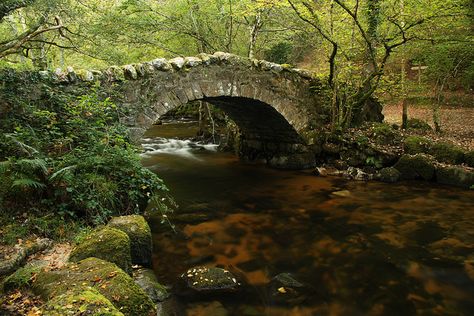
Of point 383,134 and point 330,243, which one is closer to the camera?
point 330,243

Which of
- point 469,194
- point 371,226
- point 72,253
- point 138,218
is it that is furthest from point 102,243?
point 469,194

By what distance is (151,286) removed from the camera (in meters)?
4.00

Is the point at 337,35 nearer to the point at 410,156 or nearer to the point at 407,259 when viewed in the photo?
the point at 410,156

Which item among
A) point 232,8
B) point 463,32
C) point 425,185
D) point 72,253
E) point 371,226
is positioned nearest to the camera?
point 72,253

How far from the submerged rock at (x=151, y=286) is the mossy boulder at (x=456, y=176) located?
709 cm

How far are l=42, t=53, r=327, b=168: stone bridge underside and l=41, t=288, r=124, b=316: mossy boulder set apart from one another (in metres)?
4.64

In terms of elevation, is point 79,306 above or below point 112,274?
above

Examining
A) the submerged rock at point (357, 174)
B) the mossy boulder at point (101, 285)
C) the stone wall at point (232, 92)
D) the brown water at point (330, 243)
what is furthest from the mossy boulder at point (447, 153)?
the mossy boulder at point (101, 285)

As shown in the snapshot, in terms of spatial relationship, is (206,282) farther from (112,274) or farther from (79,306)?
(79,306)

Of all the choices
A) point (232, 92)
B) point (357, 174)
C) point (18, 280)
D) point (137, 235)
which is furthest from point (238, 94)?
point (18, 280)

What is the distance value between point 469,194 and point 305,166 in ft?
13.4

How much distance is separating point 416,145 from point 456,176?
1.19 m

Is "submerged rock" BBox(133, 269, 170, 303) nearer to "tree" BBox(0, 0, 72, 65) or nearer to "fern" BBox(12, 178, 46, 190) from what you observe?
"fern" BBox(12, 178, 46, 190)

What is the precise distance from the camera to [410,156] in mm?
8633
